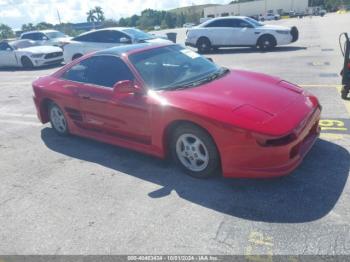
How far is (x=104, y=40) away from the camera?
12.9 m

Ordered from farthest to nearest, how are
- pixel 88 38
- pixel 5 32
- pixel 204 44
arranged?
1. pixel 5 32
2. pixel 204 44
3. pixel 88 38

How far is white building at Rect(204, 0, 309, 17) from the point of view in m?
108

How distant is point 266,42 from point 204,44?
2.86 metres

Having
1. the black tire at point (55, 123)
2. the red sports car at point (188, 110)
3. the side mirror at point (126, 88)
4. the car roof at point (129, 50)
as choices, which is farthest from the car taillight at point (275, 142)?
the black tire at point (55, 123)

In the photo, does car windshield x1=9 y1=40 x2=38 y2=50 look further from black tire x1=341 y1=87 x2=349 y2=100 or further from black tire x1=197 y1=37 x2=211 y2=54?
black tire x1=341 y1=87 x2=349 y2=100

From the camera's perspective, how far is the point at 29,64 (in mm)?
15141

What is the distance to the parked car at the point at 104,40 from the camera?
40.4 feet

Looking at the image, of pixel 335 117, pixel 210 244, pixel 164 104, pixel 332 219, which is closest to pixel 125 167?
pixel 164 104

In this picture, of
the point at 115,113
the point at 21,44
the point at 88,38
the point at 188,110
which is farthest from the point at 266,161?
the point at 21,44

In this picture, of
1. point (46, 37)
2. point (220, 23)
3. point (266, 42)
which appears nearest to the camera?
point (266, 42)

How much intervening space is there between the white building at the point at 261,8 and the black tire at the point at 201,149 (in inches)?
4428

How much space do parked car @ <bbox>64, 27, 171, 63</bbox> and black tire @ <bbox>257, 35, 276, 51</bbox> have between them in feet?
14.7

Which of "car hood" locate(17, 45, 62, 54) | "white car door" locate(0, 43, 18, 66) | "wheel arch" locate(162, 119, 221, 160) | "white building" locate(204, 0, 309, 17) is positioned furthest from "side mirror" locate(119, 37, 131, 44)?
"white building" locate(204, 0, 309, 17)

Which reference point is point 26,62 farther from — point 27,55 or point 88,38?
point 88,38
